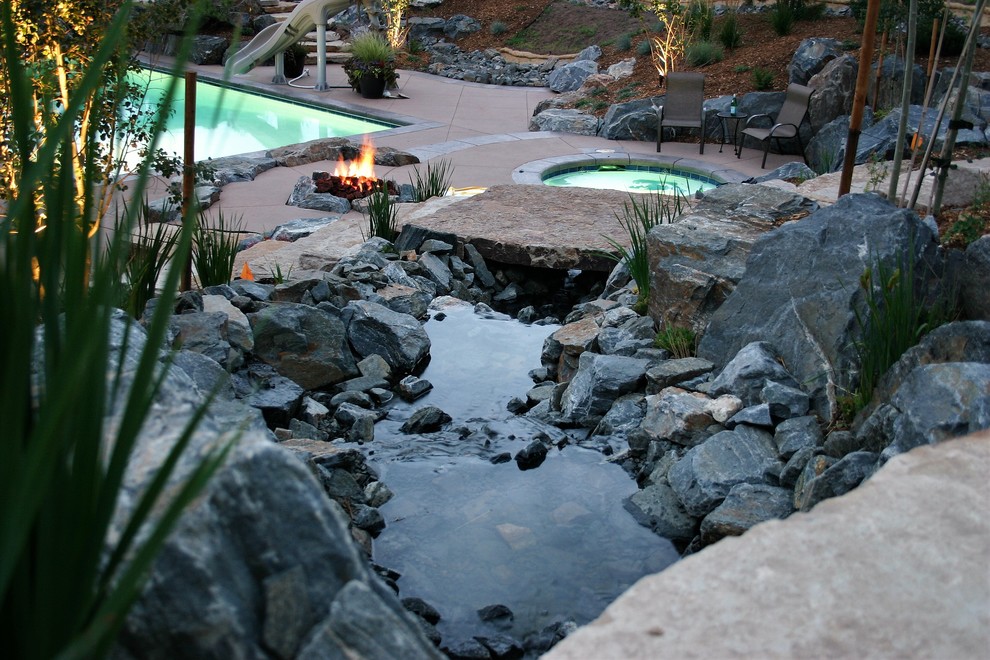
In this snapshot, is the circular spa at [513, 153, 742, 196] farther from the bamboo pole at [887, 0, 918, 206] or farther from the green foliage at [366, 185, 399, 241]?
the bamboo pole at [887, 0, 918, 206]

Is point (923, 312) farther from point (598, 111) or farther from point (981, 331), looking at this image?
point (598, 111)

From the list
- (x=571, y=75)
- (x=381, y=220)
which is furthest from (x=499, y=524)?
(x=571, y=75)

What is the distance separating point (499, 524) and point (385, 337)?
1.75 metres

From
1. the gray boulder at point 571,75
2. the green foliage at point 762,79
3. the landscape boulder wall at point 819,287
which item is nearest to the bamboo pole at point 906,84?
the landscape boulder wall at point 819,287

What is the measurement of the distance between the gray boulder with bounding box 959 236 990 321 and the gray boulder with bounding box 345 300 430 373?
2.70 meters

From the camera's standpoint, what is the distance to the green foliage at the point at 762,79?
1103 centimetres

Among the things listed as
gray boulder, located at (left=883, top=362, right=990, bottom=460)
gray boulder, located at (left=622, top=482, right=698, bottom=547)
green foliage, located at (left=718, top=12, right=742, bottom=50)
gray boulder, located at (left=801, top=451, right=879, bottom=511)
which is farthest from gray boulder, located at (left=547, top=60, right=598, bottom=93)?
gray boulder, located at (left=883, top=362, right=990, bottom=460)

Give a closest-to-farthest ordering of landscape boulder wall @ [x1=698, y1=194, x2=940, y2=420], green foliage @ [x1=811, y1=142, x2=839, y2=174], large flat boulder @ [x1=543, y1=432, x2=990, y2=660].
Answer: large flat boulder @ [x1=543, y1=432, x2=990, y2=660] < landscape boulder wall @ [x1=698, y1=194, x2=940, y2=420] < green foliage @ [x1=811, y1=142, x2=839, y2=174]

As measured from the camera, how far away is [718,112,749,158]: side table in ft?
33.4

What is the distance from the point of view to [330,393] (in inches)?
188

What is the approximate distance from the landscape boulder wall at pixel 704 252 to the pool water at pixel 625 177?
3.99 m

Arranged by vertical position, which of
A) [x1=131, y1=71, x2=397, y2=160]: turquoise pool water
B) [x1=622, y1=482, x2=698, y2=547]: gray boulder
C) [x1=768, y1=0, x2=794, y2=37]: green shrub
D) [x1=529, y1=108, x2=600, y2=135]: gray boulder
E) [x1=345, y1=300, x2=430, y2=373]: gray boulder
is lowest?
[x1=622, y1=482, x2=698, y2=547]: gray boulder

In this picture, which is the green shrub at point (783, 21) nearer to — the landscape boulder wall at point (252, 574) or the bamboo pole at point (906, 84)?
the bamboo pole at point (906, 84)

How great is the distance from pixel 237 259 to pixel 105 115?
149cm
